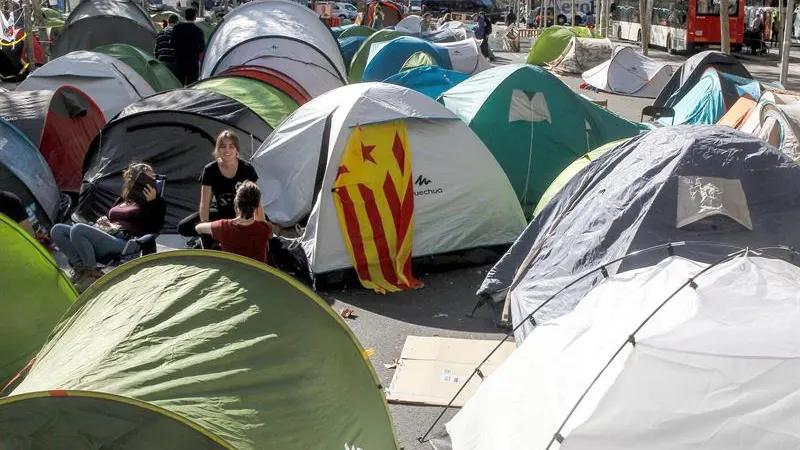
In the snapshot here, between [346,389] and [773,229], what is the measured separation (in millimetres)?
3182

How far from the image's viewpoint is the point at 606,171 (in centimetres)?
629

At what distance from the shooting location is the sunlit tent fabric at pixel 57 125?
31.9 feet

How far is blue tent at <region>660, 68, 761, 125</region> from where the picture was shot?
12.3m

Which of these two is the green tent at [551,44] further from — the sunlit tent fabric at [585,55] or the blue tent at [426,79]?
the blue tent at [426,79]

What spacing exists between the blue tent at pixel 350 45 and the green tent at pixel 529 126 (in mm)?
10646

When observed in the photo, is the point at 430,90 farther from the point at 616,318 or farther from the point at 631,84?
the point at 616,318

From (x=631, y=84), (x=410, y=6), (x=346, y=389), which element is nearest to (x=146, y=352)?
(x=346, y=389)

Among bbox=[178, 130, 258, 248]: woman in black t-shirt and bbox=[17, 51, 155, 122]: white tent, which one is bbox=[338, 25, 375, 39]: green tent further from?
bbox=[178, 130, 258, 248]: woman in black t-shirt

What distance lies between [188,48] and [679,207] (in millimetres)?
10843

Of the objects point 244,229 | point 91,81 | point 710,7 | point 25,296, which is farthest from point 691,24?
point 25,296

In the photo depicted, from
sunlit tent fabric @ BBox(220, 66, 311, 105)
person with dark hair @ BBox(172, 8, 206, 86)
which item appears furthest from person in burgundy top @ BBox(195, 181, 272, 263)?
person with dark hair @ BBox(172, 8, 206, 86)

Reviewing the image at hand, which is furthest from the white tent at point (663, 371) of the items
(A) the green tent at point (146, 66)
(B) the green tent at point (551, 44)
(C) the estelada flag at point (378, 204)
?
(B) the green tent at point (551, 44)

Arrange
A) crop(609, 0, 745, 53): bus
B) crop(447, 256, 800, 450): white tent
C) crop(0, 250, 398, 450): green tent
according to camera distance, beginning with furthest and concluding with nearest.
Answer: crop(609, 0, 745, 53): bus → crop(447, 256, 800, 450): white tent → crop(0, 250, 398, 450): green tent

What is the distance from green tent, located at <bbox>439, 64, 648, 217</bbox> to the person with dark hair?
661 cm
